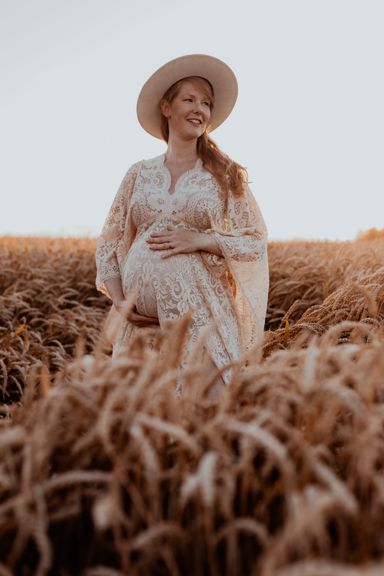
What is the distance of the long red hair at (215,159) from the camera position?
3.35 metres

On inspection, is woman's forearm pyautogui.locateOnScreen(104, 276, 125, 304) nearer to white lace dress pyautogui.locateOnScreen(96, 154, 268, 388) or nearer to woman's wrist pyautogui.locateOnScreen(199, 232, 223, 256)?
white lace dress pyautogui.locateOnScreen(96, 154, 268, 388)

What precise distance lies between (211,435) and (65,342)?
4.22 meters

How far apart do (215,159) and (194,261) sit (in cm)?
51

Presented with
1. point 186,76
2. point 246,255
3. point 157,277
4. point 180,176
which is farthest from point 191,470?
point 186,76

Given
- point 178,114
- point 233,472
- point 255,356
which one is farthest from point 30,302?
point 233,472

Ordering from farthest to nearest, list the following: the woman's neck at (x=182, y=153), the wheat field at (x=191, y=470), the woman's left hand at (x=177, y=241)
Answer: the woman's neck at (x=182, y=153) < the woman's left hand at (x=177, y=241) < the wheat field at (x=191, y=470)

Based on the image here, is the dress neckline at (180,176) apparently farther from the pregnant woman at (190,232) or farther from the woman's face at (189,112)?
the woman's face at (189,112)

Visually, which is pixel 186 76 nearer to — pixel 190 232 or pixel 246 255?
pixel 190 232

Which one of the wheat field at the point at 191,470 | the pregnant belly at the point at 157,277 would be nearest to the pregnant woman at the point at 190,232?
the pregnant belly at the point at 157,277

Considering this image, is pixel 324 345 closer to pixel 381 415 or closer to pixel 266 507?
pixel 381 415

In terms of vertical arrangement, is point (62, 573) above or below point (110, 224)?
below

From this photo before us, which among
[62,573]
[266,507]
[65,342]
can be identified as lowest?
[65,342]

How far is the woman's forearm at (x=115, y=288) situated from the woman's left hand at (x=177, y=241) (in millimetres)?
373

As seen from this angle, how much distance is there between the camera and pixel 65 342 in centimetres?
530
